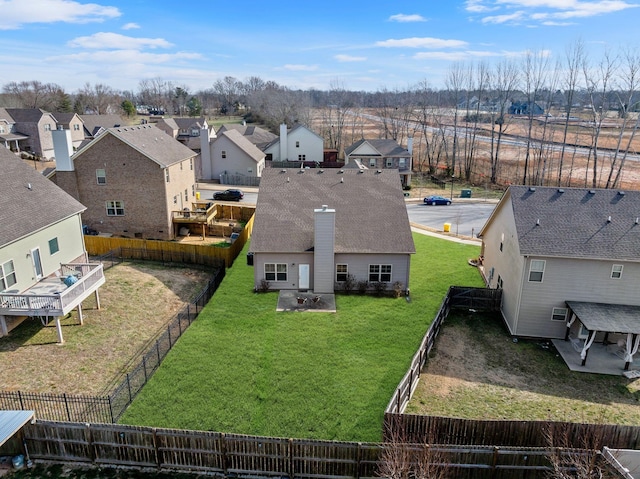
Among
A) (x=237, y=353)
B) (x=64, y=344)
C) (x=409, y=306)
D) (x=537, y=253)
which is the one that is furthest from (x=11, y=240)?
(x=537, y=253)

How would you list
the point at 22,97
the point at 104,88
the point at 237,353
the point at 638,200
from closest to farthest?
the point at 237,353 → the point at 638,200 → the point at 22,97 → the point at 104,88

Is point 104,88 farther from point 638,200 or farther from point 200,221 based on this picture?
point 638,200

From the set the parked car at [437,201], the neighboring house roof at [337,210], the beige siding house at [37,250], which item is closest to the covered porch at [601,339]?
the neighboring house roof at [337,210]

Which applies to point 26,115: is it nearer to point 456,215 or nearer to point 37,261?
Answer: point 37,261

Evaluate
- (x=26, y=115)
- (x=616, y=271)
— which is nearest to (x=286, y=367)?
(x=616, y=271)

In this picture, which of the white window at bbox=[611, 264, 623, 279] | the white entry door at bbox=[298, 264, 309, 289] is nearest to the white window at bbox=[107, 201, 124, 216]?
the white entry door at bbox=[298, 264, 309, 289]

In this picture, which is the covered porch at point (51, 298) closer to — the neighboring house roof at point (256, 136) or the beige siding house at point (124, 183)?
the beige siding house at point (124, 183)
